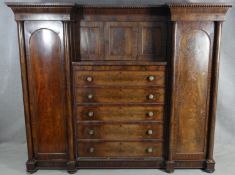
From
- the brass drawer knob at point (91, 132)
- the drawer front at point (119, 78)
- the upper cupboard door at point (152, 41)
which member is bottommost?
the brass drawer knob at point (91, 132)

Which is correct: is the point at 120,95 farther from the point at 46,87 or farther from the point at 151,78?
the point at 46,87

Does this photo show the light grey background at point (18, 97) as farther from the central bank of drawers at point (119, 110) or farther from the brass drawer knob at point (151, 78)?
the brass drawer knob at point (151, 78)

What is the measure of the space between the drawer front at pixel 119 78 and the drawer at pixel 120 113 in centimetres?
24

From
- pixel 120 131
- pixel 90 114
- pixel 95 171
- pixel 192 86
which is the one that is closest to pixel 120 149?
pixel 120 131

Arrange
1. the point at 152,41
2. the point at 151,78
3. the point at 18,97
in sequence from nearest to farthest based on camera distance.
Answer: the point at 151,78 → the point at 152,41 → the point at 18,97

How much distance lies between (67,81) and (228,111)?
2085 millimetres

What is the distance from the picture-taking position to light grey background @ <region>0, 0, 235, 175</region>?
3195 mm

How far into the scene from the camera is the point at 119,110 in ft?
8.84

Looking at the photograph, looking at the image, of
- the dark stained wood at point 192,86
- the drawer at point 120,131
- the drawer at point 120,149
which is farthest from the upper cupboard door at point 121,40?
the drawer at point 120,149

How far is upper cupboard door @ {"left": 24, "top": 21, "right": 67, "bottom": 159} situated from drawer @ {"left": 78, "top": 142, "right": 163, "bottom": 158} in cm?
23

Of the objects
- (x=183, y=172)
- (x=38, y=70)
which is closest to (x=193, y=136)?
(x=183, y=172)

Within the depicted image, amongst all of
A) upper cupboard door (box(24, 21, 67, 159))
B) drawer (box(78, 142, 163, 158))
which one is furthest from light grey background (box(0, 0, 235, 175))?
drawer (box(78, 142, 163, 158))

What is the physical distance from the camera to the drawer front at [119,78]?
2607 mm

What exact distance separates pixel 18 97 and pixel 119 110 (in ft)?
4.90
